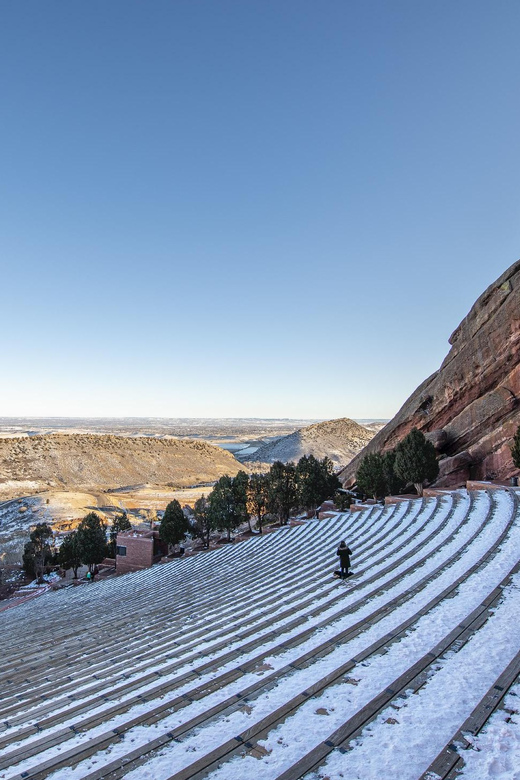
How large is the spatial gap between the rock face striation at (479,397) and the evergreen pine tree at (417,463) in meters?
2.38

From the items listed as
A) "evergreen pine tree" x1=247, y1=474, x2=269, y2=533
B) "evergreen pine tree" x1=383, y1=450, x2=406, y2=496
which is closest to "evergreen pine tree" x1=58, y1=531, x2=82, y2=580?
"evergreen pine tree" x1=247, y1=474, x2=269, y2=533

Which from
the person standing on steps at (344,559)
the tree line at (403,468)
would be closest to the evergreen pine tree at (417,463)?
the tree line at (403,468)

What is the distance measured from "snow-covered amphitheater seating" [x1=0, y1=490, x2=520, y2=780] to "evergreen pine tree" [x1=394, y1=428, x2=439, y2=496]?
12.0m

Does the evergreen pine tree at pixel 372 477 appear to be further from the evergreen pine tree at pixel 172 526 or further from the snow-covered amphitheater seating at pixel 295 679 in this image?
the snow-covered amphitheater seating at pixel 295 679

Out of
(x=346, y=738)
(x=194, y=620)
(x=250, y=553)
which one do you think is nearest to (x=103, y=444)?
(x=250, y=553)

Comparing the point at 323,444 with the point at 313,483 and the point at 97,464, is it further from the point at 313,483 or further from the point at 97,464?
the point at 313,483

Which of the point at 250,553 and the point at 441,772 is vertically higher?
the point at 441,772

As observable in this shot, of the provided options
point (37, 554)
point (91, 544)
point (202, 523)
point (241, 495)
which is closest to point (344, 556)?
point (241, 495)

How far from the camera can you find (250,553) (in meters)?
20.0

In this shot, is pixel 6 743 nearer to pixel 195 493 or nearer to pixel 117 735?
pixel 117 735

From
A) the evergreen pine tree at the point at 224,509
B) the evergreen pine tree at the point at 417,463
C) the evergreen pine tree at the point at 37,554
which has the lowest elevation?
the evergreen pine tree at the point at 37,554

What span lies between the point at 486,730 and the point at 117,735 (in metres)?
3.70

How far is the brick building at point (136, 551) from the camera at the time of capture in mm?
29000

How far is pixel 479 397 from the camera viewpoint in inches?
1124
